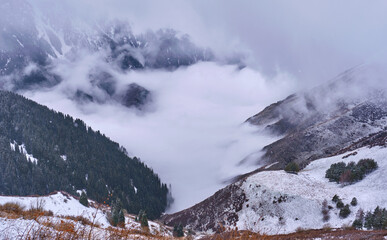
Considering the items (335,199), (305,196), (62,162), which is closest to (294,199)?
(305,196)

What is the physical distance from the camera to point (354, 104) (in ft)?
457

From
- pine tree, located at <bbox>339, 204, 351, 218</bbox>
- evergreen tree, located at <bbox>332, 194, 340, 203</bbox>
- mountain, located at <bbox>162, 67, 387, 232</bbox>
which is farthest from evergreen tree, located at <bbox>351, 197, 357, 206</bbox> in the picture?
evergreen tree, located at <bbox>332, 194, 340, 203</bbox>

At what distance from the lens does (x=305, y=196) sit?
154 feet

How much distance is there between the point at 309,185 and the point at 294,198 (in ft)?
22.1

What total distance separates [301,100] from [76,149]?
16579cm

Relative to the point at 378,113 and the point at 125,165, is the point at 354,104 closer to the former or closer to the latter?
the point at 378,113

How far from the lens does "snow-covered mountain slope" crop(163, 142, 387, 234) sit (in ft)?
134

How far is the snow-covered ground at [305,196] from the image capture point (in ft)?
132

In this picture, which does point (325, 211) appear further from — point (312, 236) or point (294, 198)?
point (312, 236)

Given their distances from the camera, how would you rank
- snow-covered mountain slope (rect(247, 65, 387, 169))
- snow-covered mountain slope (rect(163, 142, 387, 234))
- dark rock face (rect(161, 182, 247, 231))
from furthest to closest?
snow-covered mountain slope (rect(247, 65, 387, 169)), dark rock face (rect(161, 182, 247, 231)), snow-covered mountain slope (rect(163, 142, 387, 234))

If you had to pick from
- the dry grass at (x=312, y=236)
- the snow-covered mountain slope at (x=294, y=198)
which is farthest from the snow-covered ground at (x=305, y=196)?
the dry grass at (x=312, y=236)

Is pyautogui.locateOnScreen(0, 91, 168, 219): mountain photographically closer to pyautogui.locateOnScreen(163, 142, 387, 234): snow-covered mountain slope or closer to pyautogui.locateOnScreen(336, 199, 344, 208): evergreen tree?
pyautogui.locateOnScreen(163, 142, 387, 234): snow-covered mountain slope

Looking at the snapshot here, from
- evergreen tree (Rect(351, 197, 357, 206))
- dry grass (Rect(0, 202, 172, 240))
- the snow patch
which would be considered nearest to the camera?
dry grass (Rect(0, 202, 172, 240))

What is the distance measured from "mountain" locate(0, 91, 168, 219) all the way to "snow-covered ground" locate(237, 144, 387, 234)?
9018cm
